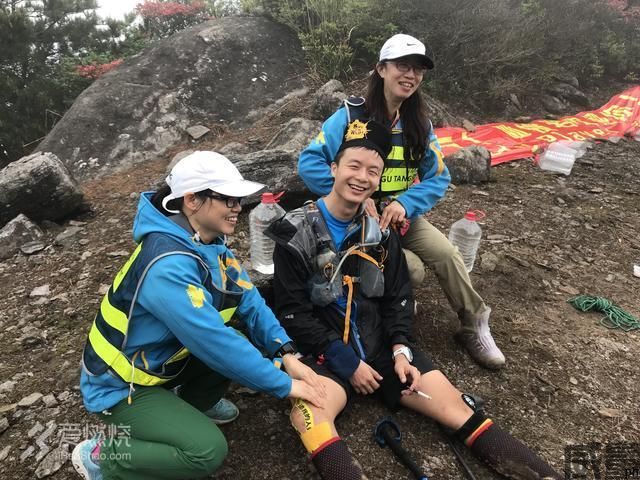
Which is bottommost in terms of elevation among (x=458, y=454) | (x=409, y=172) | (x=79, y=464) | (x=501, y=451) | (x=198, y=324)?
(x=458, y=454)

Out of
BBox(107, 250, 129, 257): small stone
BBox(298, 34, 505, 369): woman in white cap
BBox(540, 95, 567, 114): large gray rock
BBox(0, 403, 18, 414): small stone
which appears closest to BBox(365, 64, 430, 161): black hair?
BBox(298, 34, 505, 369): woman in white cap

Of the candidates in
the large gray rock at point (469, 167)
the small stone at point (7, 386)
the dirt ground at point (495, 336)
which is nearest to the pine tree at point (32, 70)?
the dirt ground at point (495, 336)

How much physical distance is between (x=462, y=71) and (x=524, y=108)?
5.69 feet

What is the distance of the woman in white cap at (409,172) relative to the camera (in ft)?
10.5

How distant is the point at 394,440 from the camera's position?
8.50 feet

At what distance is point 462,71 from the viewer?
31.3 feet

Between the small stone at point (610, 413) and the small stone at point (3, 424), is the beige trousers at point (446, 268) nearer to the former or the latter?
the small stone at point (610, 413)

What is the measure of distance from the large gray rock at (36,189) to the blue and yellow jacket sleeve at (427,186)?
13.9ft

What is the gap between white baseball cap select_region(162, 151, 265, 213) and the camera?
6.82ft

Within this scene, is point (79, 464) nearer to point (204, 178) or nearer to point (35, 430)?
point (35, 430)

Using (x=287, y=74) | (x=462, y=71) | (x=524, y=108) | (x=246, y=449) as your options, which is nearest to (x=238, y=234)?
(x=246, y=449)

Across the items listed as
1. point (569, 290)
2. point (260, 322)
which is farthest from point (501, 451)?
point (569, 290)

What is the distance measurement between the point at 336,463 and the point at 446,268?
1650mm

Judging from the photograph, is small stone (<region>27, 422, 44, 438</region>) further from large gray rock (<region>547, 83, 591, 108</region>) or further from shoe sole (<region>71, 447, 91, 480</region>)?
large gray rock (<region>547, 83, 591, 108</region>)
